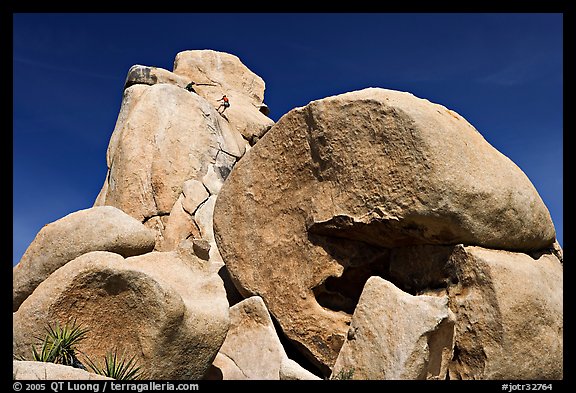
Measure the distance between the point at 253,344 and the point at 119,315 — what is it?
6.43ft

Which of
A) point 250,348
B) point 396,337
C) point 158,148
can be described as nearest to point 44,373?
point 250,348

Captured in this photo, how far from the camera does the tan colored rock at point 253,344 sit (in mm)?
7500

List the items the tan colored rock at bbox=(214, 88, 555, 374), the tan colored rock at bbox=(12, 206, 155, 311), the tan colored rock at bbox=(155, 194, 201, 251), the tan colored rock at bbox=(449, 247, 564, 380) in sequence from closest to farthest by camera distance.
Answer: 1. the tan colored rock at bbox=(449, 247, 564, 380)
2. the tan colored rock at bbox=(214, 88, 555, 374)
3. the tan colored rock at bbox=(12, 206, 155, 311)
4. the tan colored rock at bbox=(155, 194, 201, 251)

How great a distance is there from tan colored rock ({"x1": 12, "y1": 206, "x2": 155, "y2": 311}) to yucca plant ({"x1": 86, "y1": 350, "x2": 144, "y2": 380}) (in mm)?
2033

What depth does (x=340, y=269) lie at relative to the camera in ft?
26.4

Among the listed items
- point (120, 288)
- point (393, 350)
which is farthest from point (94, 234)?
point (393, 350)

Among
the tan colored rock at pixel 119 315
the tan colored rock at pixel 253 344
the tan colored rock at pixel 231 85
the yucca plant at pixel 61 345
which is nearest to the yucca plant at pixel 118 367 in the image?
the tan colored rock at pixel 119 315

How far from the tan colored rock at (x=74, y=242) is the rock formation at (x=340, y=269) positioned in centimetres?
2

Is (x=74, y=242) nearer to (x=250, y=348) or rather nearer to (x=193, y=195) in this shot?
(x=250, y=348)

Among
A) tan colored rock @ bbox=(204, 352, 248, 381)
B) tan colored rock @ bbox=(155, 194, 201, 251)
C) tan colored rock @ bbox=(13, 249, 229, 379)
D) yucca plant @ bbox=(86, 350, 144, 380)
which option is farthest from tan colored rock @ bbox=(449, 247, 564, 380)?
tan colored rock @ bbox=(155, 194, 201, 251)

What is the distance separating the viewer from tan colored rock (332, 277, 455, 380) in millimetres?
6395

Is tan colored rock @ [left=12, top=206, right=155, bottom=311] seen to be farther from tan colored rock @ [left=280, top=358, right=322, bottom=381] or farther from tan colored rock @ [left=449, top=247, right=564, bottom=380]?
tan colored rock @ [left=449, top=247, right=564, bottom=380]

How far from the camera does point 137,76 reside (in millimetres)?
15930
